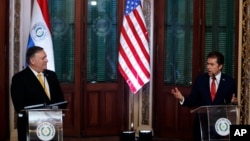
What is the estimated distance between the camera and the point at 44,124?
3.84 meters

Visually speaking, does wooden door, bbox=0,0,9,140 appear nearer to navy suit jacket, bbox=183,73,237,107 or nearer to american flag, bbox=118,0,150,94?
american flag, bbox=118,0,150,94

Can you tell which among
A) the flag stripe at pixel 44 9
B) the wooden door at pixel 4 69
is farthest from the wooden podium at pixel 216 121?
the wooden door at pixel 4 69

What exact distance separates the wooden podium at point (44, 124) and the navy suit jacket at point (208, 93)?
144 cm

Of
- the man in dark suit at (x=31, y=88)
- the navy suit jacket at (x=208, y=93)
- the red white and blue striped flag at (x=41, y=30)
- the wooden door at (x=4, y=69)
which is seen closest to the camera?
the man in dark suit at (x=31, y=88)

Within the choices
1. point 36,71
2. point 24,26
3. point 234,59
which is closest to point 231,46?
point 234,59

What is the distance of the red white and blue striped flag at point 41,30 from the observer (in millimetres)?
6586

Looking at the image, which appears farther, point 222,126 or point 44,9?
point 44,9

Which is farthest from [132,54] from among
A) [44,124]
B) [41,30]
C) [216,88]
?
[44,124]

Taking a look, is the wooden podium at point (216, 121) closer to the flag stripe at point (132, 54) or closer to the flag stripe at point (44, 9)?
the flag stripe at point (132, 54)

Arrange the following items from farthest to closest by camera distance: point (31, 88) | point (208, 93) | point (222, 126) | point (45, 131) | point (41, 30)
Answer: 1. point (41, 30)
2. point (208, 93)
3. point (31, 88)
4. point (222, 126)
5. point (45, 131)

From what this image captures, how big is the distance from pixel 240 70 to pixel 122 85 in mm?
2003

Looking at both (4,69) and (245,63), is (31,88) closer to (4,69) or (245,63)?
(4,69)

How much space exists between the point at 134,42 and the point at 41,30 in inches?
51.4

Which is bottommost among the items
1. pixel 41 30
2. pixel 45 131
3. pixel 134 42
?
pixel 45 131
